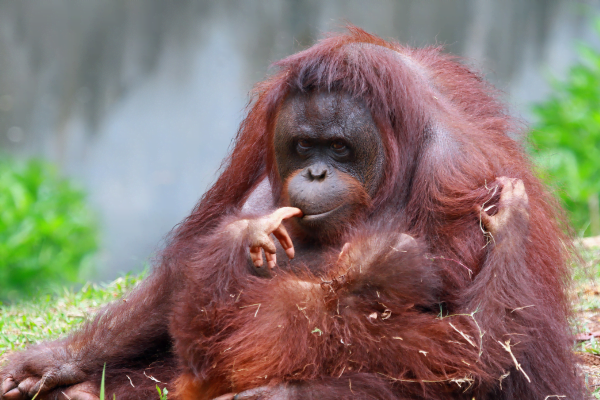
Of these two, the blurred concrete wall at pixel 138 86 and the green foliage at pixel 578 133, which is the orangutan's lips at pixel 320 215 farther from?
the blurred concrete wall at pixel 138 86

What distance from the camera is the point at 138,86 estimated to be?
9.92 metres

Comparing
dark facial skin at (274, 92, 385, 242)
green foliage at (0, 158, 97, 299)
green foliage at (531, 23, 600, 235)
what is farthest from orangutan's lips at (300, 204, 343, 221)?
green foliage at (0, 158, 97, 299)

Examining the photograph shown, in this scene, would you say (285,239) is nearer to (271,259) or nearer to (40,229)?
(271,259)

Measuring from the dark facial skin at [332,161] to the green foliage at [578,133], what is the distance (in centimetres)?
517

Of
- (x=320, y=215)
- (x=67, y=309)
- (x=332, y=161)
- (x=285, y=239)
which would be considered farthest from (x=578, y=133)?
(x=285, y=239)

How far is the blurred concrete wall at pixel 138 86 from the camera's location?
9648 millimetres

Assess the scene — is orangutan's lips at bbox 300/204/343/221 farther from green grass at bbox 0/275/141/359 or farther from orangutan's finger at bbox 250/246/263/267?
green grass at bbox 0/275/141/359

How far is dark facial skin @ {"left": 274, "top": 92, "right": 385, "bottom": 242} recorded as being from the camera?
8.46ft

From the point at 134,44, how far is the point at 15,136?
85.0 inches

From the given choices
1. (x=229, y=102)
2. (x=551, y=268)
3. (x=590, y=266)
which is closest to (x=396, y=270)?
(x=551, y=268)

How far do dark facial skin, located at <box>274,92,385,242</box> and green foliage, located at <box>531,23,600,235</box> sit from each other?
517cm

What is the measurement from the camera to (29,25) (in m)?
9.59

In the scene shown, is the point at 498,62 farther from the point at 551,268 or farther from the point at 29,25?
the point at 551,268

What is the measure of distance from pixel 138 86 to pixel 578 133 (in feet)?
20.0
